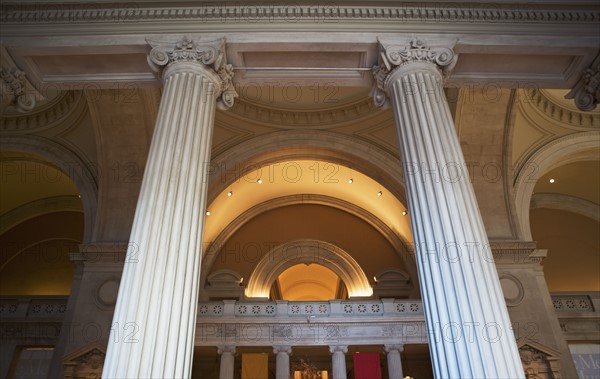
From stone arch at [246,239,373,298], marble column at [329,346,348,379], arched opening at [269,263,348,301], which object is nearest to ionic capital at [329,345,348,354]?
marble column at [329,346,348,379]

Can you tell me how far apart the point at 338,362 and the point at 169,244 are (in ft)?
24.7

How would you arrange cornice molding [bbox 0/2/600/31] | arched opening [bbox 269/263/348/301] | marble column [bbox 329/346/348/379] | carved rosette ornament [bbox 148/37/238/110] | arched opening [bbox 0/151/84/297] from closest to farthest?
1. carved rosette ornament [bbox 148/37/238/110]
2. cornice molding [bbox 0/2/600/31]
3. marble column [bbox 329/346/348/379]
4. arched opening [bbox 0/151/84/297]
5. arched opening [bbox 269/263/348/301]

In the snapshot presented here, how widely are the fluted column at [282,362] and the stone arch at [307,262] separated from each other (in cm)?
271

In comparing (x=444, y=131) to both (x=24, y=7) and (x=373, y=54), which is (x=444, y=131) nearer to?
(x=373, y=54)

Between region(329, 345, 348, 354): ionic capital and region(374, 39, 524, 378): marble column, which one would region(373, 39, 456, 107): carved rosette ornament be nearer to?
region(374, 39, 524, 378): marble column

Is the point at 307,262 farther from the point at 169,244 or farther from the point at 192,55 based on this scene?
the point at 169,244

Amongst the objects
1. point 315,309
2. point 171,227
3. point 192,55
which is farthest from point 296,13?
point 315,309

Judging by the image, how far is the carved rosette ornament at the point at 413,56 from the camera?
4.57 metres

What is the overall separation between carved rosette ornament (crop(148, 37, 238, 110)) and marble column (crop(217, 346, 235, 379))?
7.13m

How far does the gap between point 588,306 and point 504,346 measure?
9689 mm

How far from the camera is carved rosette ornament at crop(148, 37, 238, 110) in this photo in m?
4.54

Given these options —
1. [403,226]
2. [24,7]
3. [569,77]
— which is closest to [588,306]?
[403,226]

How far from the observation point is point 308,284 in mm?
17172

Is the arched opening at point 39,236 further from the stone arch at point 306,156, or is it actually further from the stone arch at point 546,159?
Answer: the stone arch at point 546,159
